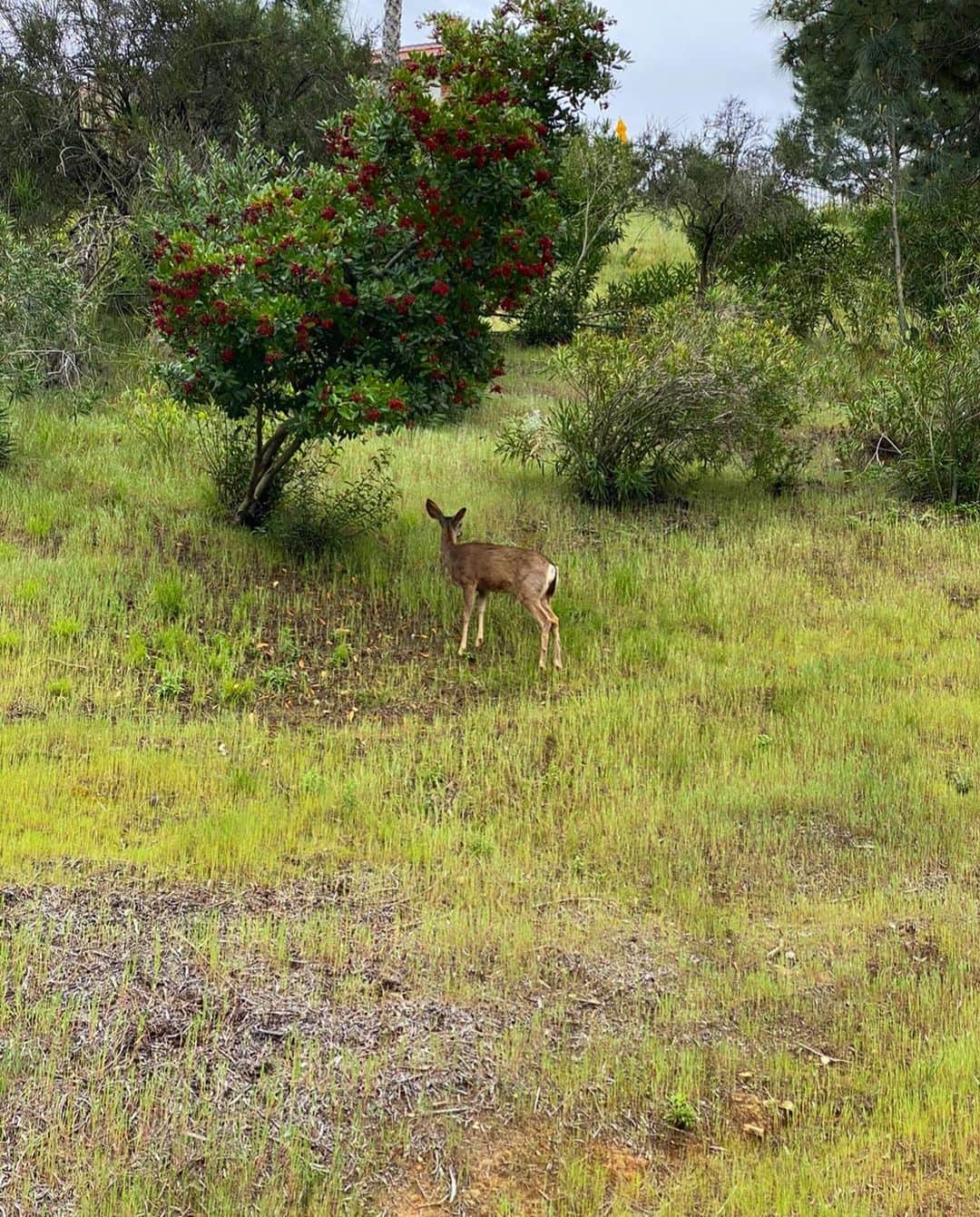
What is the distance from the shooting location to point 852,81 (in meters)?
17.2

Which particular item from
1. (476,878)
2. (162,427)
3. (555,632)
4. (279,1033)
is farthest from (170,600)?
(279,1033)

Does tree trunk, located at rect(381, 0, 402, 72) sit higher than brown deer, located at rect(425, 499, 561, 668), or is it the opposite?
tree trunk, located at rect(381, 0, 402, 72)

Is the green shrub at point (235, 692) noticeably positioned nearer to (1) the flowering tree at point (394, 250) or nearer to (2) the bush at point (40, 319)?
(1) the flowering tree at point (394, 250)

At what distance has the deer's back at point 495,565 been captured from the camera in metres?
10.3

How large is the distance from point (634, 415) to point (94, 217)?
371 inches

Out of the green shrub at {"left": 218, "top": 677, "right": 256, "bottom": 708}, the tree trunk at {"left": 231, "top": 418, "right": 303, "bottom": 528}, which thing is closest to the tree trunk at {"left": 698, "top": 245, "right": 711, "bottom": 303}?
the tree trunk at {"left": 231, "top": 418, "right": 303, "bottom": 528}

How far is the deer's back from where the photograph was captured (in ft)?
33.7

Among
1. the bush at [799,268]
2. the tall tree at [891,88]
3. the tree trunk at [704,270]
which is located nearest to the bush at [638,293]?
the tree trunk at [704,270]

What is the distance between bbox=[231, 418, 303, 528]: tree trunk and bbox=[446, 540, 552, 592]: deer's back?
2.06 meters

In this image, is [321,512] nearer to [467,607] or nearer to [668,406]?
[467,607]

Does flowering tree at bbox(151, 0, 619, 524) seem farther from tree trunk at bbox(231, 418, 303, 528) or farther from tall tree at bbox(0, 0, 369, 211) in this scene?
tall tree at bbox(0, 0, 369, 211)

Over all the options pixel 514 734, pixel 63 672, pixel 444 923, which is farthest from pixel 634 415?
pixel 444 923

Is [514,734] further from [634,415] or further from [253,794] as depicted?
[634,415]

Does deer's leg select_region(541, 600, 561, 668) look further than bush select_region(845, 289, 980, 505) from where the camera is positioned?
No
